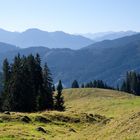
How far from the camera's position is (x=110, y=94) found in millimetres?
141750

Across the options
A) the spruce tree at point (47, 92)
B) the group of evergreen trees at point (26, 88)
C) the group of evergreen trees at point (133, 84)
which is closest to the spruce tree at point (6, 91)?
the group of evergreen trees at point (26, 88)

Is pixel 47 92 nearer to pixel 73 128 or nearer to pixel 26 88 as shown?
pixel 26 88

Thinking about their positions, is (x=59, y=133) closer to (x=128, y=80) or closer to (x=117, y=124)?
(x=117, y=124)

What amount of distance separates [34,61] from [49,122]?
140 ft

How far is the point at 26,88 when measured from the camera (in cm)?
7775

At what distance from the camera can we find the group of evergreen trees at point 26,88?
2987 inches

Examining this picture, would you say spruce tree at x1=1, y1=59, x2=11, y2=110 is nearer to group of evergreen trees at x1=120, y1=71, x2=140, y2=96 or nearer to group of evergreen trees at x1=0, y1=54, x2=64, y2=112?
group of evergreen trees at x1=0, y1=54, x2=64, y2=112

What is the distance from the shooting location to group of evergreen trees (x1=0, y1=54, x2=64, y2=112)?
249ft

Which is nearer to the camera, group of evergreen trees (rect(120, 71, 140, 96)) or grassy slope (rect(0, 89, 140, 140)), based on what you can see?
grassy slope (rect(0, 89, 140, 140))

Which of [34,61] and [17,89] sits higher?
[34,61]

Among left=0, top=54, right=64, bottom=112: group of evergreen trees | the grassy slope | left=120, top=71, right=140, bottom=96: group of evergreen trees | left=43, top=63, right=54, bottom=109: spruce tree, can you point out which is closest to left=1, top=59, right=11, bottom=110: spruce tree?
left=0, top=54, right=64, bottom=112: group of evergreen trees

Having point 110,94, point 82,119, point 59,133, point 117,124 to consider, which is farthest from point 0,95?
point 110,94

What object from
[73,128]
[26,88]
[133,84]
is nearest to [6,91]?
[26,88]

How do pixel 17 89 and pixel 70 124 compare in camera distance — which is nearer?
pixel 70 124
